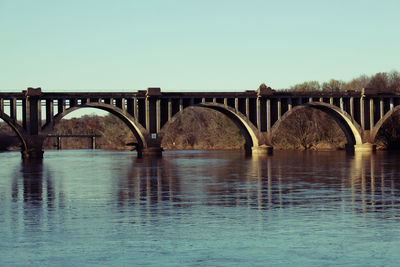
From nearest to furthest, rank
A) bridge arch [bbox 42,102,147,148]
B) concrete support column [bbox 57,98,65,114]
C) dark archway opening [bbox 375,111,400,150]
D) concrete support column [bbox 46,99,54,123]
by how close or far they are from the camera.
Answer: concrete support column [bbox 46,99,54,123]
concrete support column [bbox 57,98,65,114]
bridge arch [bbox 42,102,147,148]
dark archway opening [bbox 375,111,400,150]

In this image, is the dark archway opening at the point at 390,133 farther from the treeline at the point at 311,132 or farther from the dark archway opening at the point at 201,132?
the dark archway opening at the point at 201,132

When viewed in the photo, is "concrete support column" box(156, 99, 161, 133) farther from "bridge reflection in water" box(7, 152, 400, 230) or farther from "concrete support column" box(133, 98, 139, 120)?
"bridge reflection in water" box(7, 152, 400, 230)

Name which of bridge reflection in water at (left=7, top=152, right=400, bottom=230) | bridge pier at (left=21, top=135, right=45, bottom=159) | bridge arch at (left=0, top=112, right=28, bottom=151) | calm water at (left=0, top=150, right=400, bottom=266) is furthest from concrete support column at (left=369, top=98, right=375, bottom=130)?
calm water at (left=0, top=150, right=400, bottom=266)

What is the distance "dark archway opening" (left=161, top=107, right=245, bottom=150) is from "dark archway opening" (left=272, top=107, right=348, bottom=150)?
65.8 feet

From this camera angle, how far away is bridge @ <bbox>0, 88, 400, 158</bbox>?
300 feet

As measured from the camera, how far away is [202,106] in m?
101

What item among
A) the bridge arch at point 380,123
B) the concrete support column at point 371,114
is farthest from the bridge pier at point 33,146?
the bridge arch at point 380,123

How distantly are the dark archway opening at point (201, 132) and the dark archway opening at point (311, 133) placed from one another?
20.1 meters

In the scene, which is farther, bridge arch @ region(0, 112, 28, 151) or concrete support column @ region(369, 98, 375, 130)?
concrete support column @ region(369, 98, 375, 130)

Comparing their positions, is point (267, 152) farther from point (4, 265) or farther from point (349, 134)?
point (4, 265)

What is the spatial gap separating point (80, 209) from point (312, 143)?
10172 cm

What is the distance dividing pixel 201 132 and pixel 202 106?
213 ft

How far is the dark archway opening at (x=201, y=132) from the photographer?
148375 millimetres

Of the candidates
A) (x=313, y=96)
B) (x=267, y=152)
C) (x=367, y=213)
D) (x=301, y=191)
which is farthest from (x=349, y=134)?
(x=367, y=213)
